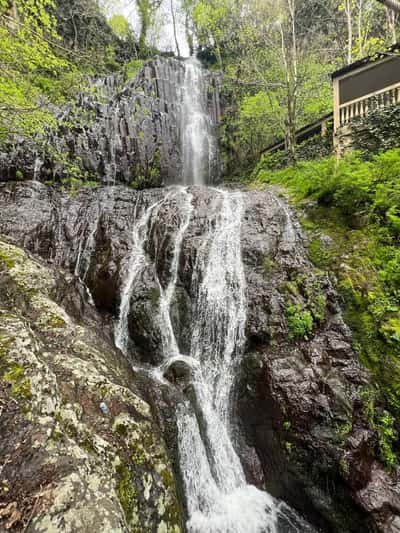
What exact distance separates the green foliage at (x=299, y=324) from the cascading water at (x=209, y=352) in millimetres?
928

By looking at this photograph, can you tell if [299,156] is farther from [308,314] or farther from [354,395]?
[354,395]

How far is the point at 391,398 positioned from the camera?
12.5 ft

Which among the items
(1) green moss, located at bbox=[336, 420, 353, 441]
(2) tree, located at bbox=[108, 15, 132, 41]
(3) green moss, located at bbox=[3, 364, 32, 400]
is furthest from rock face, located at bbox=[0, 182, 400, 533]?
(2) tree, located at bbox=[108, 15, 132, 41]

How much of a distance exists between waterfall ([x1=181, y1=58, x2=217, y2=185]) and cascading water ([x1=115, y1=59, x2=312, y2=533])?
21.7ft

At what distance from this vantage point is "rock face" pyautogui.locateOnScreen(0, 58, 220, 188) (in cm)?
955

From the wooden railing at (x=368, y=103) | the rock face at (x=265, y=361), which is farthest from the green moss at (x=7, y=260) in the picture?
the wooden railing at (x=368, y=103)

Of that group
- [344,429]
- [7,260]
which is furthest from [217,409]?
[7,260]

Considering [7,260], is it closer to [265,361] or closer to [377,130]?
[265,361]

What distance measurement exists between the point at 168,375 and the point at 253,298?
2393 millimetres

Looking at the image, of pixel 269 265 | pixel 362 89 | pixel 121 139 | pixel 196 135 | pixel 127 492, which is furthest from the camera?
pixel 196 135

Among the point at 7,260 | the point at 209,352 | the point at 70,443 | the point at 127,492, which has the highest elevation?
the point at 7,260

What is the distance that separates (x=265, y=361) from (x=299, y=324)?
959mm

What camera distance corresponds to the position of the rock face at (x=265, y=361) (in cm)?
317

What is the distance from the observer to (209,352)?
5.21 metres
